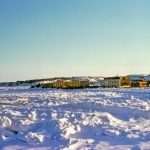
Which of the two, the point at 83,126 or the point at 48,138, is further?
the point at 83,126

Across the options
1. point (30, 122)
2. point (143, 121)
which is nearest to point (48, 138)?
point (30, 122)

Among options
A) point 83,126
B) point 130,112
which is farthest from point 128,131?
point 130,112

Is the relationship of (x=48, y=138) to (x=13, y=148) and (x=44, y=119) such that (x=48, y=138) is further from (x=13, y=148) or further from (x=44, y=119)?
(x=44, y=119)

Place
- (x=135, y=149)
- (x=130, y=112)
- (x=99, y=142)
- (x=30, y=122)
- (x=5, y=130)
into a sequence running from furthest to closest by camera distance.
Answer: (x=130, y=112)
(x=30, y=122)
(x=5, y=130)
(x=99, y=142)
(x=135, y=149)

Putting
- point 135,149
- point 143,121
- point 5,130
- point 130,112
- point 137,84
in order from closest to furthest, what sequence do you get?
point 135,149 → point 5,130 → point 143,121 → point 130,112 → point 137,84

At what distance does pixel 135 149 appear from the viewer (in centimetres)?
579

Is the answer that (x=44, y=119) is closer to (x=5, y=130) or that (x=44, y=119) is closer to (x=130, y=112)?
(x=5, y=130)

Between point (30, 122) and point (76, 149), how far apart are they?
2591mm

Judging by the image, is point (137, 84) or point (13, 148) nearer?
point (13, 148)

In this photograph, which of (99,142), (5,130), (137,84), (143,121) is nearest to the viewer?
(99,142)

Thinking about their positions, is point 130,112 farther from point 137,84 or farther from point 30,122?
point 137,84

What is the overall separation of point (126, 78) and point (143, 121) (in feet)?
132

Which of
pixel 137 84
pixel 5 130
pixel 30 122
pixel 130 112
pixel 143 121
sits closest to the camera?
pixel 5 130

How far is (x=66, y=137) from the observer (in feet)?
21.9
